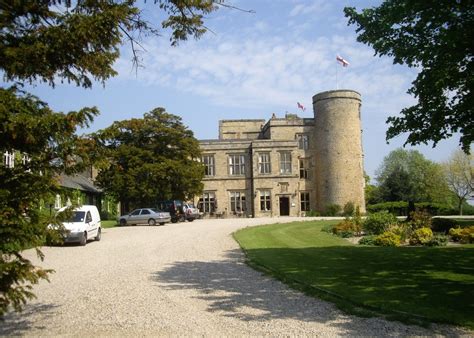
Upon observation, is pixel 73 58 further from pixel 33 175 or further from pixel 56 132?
pixel 33 175

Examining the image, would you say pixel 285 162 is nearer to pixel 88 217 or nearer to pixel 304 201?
pixel 304 201

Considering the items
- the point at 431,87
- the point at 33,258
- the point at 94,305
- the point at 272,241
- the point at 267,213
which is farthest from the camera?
the point at 267,213

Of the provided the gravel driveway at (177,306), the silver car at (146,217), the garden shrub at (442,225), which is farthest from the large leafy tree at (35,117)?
the silver car at (146,217)

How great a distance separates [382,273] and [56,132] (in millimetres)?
8883

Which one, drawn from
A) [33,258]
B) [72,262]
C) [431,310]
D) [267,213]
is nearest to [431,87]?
[431,310]

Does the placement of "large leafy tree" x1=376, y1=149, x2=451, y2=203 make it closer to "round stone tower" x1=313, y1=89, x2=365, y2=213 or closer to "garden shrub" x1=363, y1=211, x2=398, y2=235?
"round stone tower" x1=313, y1=89, x2=365, y2=213

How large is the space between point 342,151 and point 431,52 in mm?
39756

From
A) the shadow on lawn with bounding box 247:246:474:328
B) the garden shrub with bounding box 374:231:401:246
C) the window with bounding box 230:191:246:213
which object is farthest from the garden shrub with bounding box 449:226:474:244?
the window with bounding box 230:191:246:213

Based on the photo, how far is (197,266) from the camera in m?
13.0

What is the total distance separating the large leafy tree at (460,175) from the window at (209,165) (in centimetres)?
3234

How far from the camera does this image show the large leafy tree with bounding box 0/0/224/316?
197 inches

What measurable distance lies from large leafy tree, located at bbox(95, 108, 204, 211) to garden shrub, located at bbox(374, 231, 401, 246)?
72.2ft

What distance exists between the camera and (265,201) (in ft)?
164

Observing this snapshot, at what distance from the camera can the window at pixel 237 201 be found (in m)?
50.5
